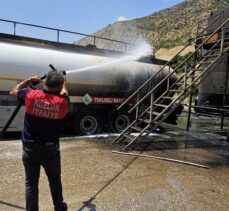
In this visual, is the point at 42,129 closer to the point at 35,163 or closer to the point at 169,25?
the point at 35,163

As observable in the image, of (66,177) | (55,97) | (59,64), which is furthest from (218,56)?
(55,97)

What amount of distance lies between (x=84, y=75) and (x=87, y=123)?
1707 millimetres

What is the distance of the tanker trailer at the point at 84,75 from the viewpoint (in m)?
11.1

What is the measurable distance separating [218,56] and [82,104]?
4.75 metres

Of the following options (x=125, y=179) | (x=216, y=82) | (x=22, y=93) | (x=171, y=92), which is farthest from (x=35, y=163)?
(x=216, y=82)

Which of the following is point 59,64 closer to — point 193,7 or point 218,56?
point 218,56

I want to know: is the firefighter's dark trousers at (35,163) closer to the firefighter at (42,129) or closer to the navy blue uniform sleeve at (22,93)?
the firefighter at (42,129)

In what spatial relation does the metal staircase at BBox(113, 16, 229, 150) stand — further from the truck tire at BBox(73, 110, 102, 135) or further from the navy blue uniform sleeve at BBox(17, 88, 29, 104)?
the navy blue uniform sleeve at BBox(17, 88, 29, 104)

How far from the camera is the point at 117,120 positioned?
13.6 meters

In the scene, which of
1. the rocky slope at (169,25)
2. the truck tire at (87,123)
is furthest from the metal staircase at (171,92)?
the rocky slope at (169,25)

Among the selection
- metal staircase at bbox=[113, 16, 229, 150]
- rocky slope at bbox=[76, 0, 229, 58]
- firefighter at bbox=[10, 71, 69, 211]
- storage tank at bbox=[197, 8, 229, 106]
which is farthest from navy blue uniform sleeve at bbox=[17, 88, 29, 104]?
rocky slope at bbox=[76, 0, 229, 58]

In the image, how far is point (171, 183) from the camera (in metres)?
6.82

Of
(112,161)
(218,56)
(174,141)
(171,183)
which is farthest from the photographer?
(174,141)

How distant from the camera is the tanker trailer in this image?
36.3ft
